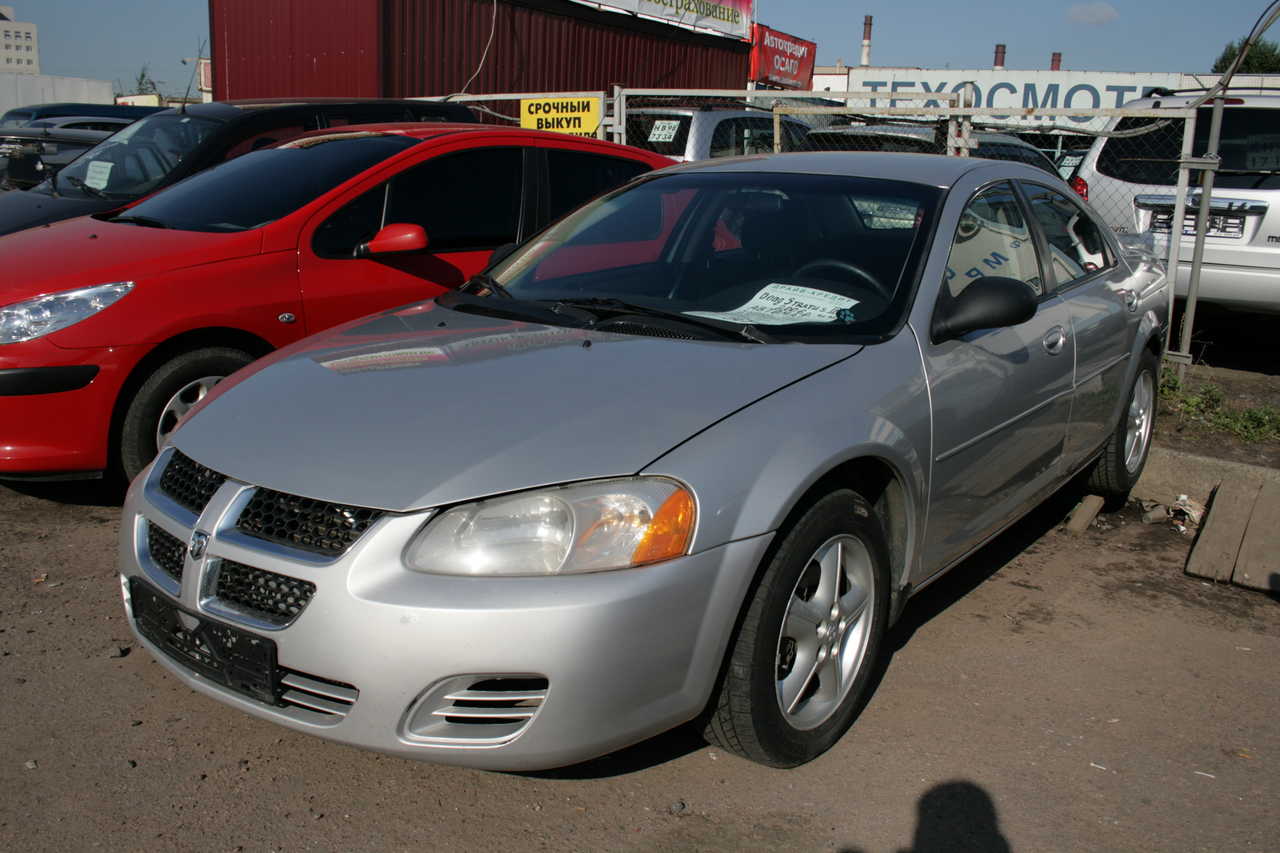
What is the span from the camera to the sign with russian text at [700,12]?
18.5 metres

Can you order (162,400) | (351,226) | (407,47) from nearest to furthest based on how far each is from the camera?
(162,400) → (351,226) → (407,47)

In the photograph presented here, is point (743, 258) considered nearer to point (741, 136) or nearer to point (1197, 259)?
point (1197, 259)

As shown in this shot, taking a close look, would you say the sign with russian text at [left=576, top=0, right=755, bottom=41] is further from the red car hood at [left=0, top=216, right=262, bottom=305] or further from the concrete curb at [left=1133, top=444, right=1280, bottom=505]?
the concrete curb at [left=1133, top=444, right=1280, bottom=505]

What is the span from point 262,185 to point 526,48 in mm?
12063

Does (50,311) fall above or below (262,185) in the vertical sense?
below

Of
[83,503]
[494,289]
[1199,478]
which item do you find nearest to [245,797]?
[494,289]

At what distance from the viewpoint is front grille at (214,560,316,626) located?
2.38 meters

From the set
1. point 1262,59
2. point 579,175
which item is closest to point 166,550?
point 579,175

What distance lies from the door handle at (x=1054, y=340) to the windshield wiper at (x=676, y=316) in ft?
4.05

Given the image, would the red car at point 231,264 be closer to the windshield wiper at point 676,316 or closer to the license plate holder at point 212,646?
the windshield wiper at point 676,316

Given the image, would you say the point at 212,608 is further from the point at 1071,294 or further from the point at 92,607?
the point at 1071,294

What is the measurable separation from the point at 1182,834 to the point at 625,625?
1.46 meters

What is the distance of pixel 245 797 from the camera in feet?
8.70

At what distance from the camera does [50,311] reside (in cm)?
425
